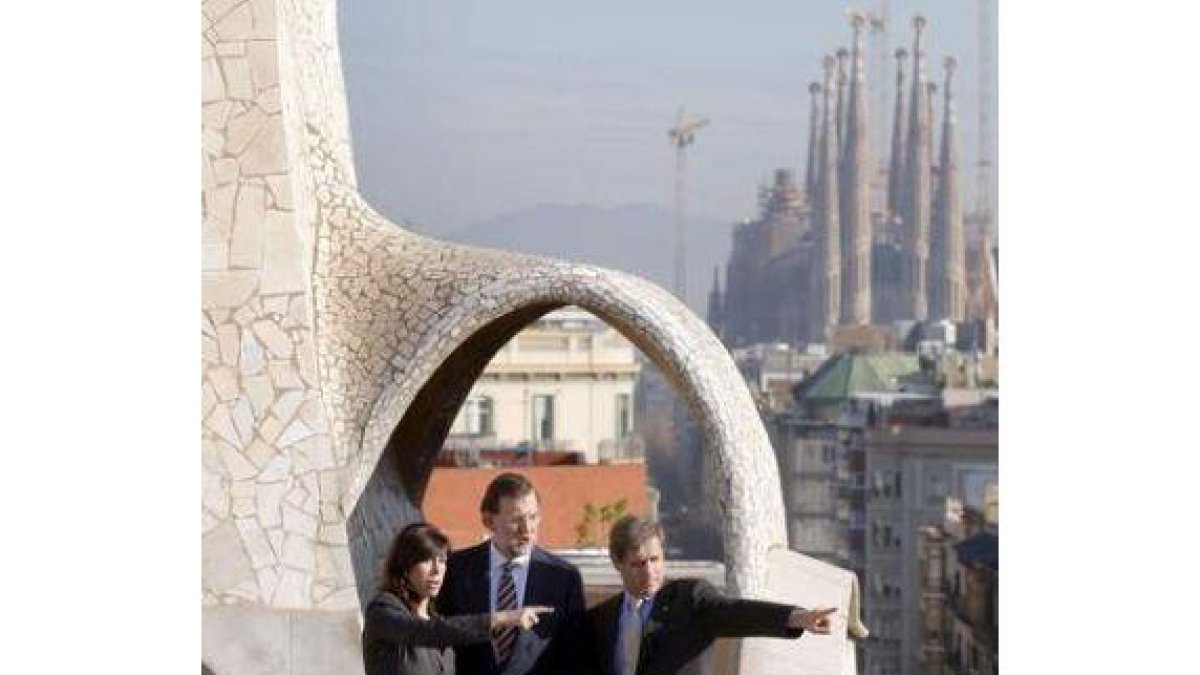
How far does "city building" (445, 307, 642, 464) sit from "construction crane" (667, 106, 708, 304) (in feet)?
1.05

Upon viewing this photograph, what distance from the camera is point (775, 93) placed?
29.8 ft

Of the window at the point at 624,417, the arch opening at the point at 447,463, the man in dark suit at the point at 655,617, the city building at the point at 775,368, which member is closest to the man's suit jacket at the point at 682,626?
the man in dark suit at the point at 655,617

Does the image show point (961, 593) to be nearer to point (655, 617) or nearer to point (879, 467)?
point (879, 467)

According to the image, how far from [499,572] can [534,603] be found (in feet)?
0.40

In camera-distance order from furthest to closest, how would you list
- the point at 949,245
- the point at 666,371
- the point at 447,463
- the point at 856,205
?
1. the point at 856,205
2. the point at 949,245
3. the point at 447,463
4. the point at 666,371

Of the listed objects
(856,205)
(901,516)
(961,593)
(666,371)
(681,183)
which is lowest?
(961,593)

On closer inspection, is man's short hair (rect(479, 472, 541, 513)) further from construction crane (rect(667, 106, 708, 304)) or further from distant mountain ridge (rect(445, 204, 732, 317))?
construction crane (rect(667, 106, 708, 304))

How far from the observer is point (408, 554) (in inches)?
221

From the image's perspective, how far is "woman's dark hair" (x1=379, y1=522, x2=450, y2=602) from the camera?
559 cm

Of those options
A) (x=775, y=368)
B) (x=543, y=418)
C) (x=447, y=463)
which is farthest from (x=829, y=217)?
(x=447, y=463)
